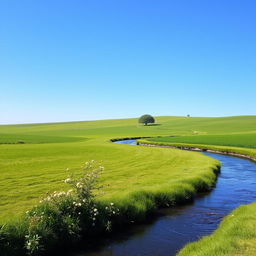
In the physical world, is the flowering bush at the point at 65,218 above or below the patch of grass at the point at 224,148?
above

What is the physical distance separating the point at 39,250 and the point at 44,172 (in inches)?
635

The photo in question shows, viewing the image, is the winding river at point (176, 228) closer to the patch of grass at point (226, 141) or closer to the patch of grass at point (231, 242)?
the patch of grass at point (231, 242)

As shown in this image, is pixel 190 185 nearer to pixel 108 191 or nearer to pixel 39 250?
pixel 108 191

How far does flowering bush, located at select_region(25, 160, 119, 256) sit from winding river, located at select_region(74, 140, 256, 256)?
104cm

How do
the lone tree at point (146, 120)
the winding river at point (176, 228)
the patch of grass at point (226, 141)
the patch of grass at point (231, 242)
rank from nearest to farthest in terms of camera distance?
the patch of grass at point (231, 242) < the winding river at point (176, 228) < the patch of grass at point (226, 141) < the lone tree at point (146, 120)

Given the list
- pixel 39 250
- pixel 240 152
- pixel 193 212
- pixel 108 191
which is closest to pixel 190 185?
pixel 193 212

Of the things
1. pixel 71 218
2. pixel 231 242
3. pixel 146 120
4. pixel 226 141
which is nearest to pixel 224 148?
pixel 226 141

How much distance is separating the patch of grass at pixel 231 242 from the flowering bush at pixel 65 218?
4468 mm

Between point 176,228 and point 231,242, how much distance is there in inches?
143

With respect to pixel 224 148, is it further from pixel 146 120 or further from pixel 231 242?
pixel 146 120

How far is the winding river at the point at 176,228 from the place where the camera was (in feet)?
37.1

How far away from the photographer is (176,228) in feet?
44.6

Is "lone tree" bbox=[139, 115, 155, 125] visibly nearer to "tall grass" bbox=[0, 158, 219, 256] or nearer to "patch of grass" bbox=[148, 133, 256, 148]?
"patch of grass" bbox=[148, 133, 256, 148]

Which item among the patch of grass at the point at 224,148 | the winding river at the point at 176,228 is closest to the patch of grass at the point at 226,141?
the patch of grass at the point at 224,148
